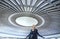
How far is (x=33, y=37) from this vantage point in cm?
237

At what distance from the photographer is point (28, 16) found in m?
2.74

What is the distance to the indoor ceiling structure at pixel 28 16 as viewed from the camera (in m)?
2.59

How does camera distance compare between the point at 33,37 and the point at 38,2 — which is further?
the point at 38,2

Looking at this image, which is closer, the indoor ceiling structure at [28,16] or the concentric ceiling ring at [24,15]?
the indoor ceiling structure at [28,16]

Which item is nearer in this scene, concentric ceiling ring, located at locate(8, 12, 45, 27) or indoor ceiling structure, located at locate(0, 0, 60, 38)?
indoor ceiling structure, located at locate(0, 0, 60, 38)

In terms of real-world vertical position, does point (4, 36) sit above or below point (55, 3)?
below

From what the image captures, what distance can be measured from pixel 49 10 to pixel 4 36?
1.05m

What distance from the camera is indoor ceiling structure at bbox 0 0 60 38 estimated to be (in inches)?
102

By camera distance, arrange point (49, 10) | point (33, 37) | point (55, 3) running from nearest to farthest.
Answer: point (33, 37) < point (55, 3) < point (49, 10)

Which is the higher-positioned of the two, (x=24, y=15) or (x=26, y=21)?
(x=24, y=15)

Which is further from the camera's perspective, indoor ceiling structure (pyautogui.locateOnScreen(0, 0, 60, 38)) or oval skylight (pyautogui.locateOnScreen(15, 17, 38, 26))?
oval skylight (pyautogui.locateOnScreen(15, 17, 38, 26))

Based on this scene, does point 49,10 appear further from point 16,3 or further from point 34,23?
point 16,3

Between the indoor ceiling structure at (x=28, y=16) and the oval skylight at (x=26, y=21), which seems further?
the oval skylight at (x=26, y=21)

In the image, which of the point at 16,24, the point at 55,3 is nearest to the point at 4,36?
the point at 16,24
